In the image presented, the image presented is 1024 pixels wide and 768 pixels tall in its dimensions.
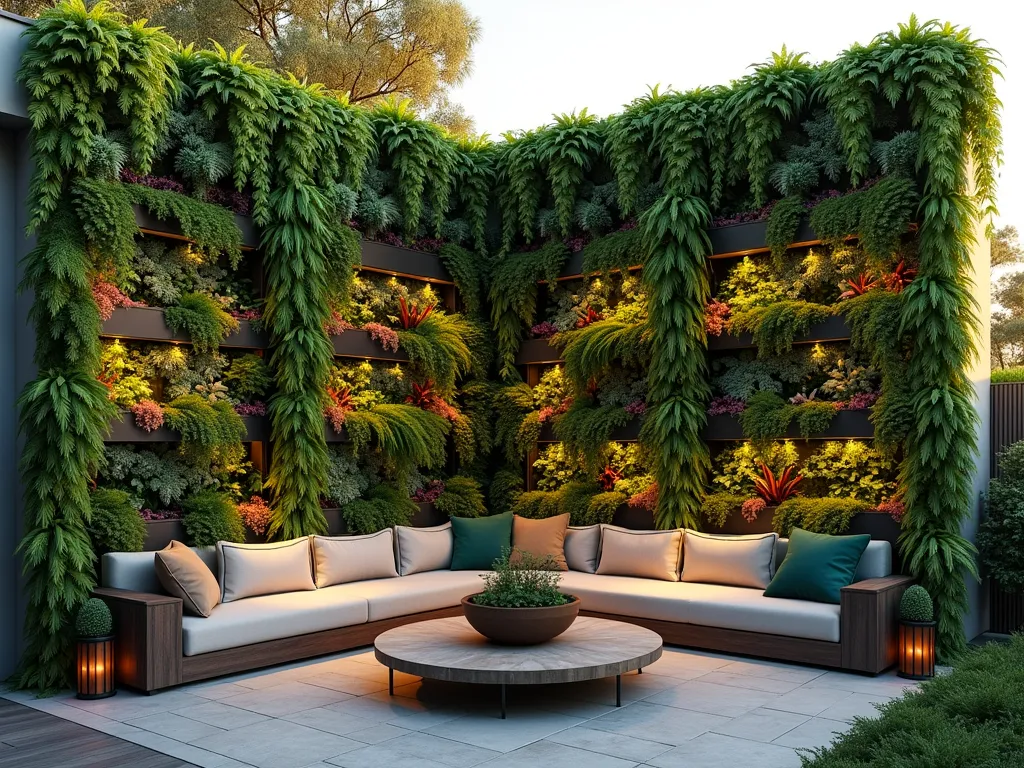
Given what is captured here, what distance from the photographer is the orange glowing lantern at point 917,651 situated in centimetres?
578

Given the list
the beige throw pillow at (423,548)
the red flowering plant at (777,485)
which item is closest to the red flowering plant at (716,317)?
the red flowering plant at (777,485)

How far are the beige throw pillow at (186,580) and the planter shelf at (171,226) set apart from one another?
2403 millimetres

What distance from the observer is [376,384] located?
8312 millimetres

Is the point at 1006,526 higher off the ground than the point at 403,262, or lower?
lower

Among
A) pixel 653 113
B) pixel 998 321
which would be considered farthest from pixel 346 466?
pixel 998 321

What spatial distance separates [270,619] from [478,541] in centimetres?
236

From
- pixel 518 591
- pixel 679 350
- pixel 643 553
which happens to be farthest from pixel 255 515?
pixel 679 350

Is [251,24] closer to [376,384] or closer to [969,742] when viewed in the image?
[376,384]

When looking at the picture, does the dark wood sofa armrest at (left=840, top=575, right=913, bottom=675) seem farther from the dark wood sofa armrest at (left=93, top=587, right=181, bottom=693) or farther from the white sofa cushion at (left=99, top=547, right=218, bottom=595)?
the white sofa cushion at (left=99, top=547, right=218, bottom=595)

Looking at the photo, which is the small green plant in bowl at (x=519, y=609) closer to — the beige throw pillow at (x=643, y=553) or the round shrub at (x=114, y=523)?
the beige throw pillow at (x=643, y=553)

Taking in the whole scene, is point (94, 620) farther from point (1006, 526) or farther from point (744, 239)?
point (1006, 526)

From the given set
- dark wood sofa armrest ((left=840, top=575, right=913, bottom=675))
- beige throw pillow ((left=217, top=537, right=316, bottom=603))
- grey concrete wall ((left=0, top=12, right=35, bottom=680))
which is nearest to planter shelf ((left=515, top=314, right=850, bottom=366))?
dark wood sofa armrest ((left=840, top=575, right=913, bottom=675))

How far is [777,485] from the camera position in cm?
733

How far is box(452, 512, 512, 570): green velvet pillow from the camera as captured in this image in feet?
26.0
